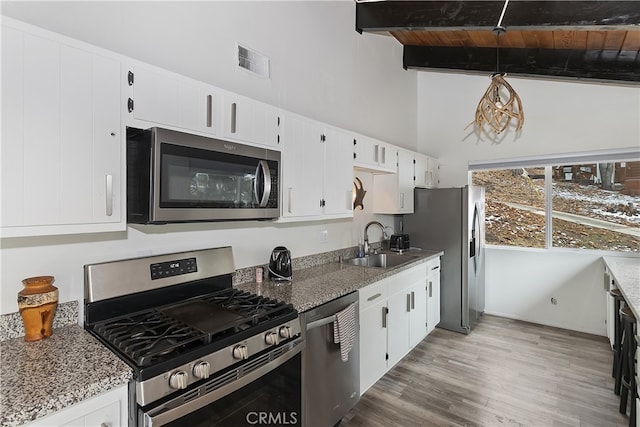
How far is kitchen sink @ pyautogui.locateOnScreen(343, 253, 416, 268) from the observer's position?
11.2ft

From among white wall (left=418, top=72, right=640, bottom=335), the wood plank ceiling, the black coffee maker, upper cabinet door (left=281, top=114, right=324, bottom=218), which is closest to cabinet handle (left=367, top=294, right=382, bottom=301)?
the black coffee maker

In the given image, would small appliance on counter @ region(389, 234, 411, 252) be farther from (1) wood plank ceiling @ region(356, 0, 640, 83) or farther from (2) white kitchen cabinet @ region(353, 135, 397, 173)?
(1) wood plank ceiling @ region(356, 0, 640, 83)

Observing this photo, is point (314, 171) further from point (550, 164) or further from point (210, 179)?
point (550, 164)

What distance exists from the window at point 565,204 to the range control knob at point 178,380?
449 cm

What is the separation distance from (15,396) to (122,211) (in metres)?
0.74

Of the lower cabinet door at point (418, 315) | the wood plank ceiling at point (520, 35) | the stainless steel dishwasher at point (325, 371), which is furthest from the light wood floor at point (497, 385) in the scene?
the wood plank ceiling at point (520, 35)

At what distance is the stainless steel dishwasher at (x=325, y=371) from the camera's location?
1.90m

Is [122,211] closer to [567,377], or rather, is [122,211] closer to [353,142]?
[353,142]

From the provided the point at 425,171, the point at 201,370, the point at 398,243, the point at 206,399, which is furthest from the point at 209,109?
the point at 425,171

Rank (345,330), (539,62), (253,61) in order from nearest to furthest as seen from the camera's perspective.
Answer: (345,330)
(253,61)
(539,62)

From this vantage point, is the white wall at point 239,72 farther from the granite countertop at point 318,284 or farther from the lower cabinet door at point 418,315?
the lower cabinet door at point 418,315

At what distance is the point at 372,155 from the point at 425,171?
4.88 ft

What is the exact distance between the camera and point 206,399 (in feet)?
4.23

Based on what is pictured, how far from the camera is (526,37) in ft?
11.1
